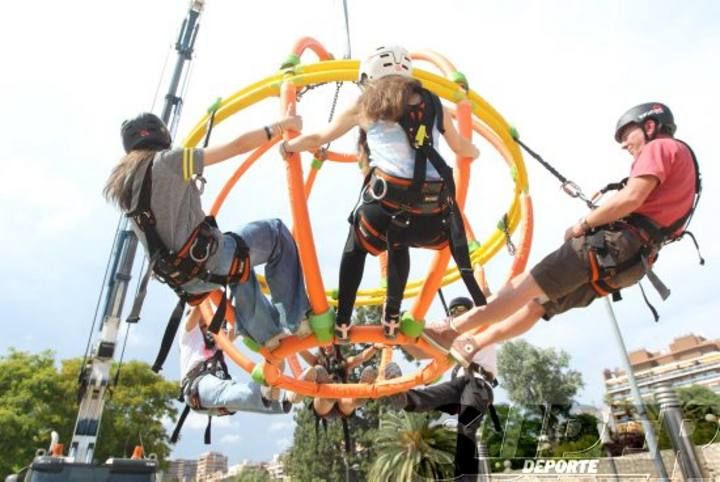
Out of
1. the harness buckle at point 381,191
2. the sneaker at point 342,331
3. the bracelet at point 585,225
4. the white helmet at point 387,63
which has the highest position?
the white helmet at point 387,63

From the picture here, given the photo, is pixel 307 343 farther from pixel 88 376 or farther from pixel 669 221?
pixel 88 376

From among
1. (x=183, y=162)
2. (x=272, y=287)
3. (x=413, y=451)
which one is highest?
(x=183, y=162)

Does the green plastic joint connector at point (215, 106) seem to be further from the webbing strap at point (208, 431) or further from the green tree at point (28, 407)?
the green tree at point (28, 407)

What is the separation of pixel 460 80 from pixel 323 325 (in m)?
3.08

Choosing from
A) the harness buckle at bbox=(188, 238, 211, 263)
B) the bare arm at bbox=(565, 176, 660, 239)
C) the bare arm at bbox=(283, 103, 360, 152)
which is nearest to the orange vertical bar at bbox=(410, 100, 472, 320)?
the bare arm at bbox=(283, 103, 360, 152)

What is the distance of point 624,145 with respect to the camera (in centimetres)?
506

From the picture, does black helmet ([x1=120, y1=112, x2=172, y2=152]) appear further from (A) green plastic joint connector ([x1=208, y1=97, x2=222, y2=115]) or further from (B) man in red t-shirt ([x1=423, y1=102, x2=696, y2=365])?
(B) man in red t-shirt ([x1=423, y1=102, x2=696, y2=365])

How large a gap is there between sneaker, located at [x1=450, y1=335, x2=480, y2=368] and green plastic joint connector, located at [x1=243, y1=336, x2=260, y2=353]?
1.98m

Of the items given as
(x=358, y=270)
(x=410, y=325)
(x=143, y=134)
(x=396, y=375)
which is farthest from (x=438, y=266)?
(x=143, y=134)

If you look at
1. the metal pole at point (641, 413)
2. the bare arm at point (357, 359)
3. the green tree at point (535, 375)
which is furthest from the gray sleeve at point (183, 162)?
the green tree at point (535, 375)

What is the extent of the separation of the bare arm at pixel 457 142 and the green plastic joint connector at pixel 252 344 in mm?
2737

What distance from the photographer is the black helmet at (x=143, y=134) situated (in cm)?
485

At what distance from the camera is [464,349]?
17.9ft

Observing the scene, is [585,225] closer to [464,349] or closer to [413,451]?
[464,349]
